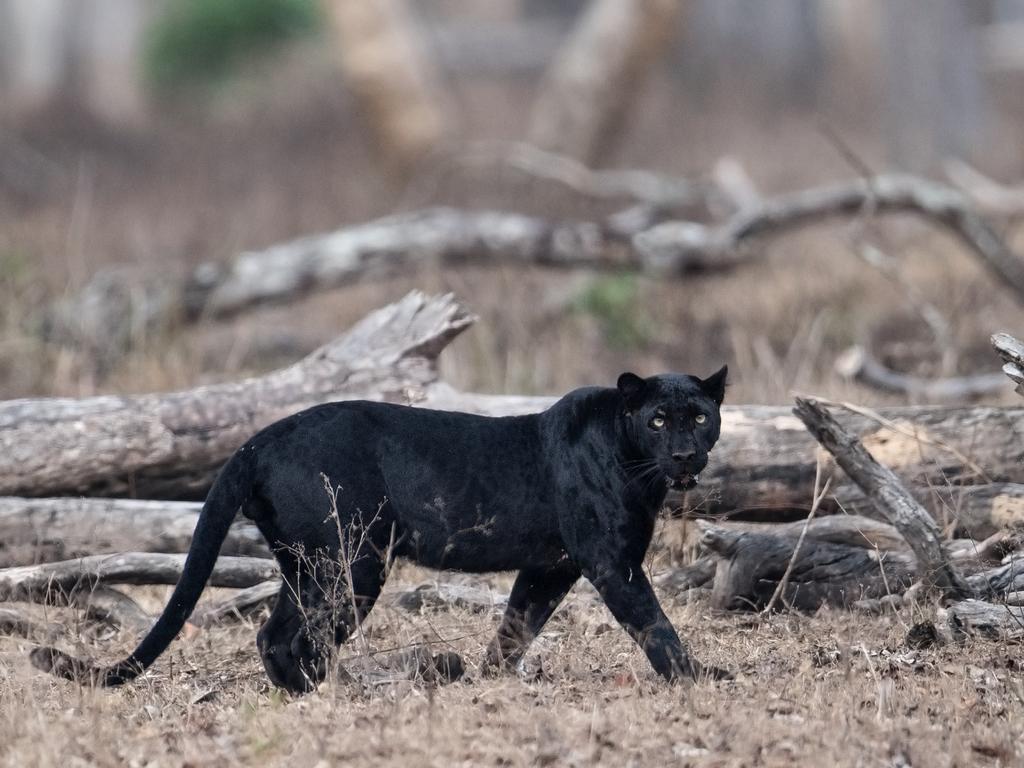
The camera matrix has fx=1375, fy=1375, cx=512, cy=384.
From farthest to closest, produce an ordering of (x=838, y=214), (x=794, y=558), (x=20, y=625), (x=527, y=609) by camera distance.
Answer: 1. (x=838, y=214)
2. (x=794, y=558)
3. (x=20, y=625)
4. (x=527, y=609)

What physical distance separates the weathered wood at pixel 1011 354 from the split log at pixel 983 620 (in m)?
0.85

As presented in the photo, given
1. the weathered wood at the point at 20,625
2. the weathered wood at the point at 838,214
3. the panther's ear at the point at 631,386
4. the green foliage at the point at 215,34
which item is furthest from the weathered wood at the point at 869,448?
the green foliage at the point at 215,34

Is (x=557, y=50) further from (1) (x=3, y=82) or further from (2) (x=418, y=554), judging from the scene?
(2) (x=418, y=554)

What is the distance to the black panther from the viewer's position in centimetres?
471

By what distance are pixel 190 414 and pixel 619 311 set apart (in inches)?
222

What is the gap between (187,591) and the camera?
4.61 metres

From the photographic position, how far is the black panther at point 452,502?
4.71 m

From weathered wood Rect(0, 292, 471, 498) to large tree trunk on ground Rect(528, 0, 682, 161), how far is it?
1057 cm

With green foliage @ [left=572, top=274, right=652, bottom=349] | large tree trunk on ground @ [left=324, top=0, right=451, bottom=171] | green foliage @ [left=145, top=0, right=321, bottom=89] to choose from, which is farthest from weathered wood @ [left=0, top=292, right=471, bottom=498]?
green foliage @ [left=145, top=0, right=321, bottom=89]

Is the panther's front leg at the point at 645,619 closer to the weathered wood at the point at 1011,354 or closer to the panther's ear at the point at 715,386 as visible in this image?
the panther's ear at the point at 715,386

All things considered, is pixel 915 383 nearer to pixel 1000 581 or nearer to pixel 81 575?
pixel 1000 581

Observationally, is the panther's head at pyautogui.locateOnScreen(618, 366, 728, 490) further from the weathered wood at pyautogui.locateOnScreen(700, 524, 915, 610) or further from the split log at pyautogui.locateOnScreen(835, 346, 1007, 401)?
the split log at pyautogui.locateOnScreen(835, 346, 1007, 401)

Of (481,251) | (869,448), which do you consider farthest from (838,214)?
(869,448)

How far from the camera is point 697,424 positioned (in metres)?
4.82
